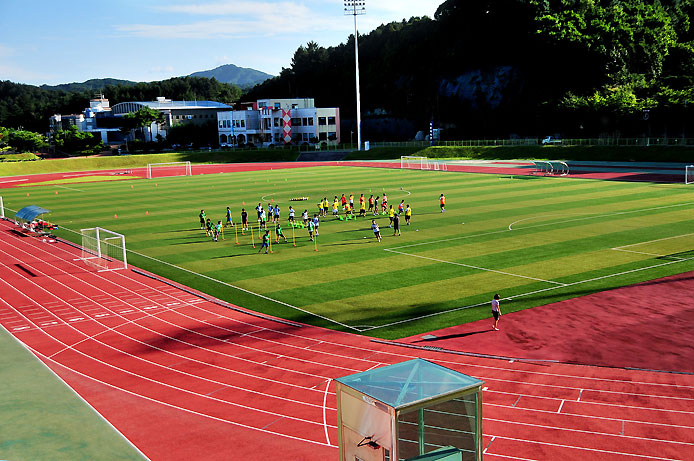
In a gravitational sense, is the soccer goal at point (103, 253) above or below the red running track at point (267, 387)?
above

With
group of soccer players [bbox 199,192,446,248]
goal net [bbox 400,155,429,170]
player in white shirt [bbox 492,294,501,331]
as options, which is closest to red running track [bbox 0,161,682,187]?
goal net [bbox 400,155,429,170]

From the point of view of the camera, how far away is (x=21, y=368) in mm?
11000

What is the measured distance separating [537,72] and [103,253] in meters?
105

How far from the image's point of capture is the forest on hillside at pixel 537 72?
104m

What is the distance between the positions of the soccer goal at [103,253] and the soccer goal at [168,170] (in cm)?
5778

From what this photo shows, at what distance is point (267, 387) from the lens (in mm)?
17000

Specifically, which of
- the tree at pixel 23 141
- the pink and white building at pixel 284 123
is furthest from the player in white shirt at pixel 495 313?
the tree at pixel 23 141

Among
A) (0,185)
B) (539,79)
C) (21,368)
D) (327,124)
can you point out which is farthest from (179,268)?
(327,124)

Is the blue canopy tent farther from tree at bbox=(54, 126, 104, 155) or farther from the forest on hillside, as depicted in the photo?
tree at bbox=(54, 126, 104, 155)

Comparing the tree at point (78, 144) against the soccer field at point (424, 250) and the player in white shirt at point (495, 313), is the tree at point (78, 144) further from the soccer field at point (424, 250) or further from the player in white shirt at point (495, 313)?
the player in white shirt at point (495, 313)

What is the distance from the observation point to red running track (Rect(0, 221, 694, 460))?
13641 millimetres

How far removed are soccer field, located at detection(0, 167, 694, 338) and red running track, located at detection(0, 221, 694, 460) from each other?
9.30ft

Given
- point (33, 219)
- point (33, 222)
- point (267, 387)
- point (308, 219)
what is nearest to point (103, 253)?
point (33, 219)

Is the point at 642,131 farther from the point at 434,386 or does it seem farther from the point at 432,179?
the point at 434,386
